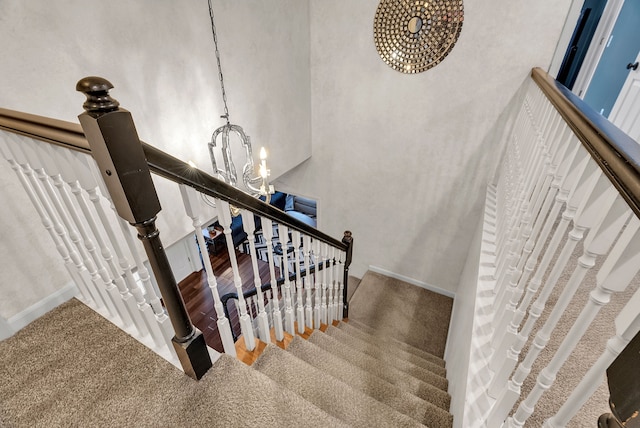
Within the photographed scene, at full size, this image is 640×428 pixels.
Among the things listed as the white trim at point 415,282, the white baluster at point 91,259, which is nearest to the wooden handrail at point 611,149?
the white baluster at point 91,259

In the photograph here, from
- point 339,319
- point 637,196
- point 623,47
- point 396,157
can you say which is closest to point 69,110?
point 637,196

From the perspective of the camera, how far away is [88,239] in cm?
120

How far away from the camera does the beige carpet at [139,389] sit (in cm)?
107

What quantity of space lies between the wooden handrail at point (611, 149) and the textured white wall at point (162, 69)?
228 cm

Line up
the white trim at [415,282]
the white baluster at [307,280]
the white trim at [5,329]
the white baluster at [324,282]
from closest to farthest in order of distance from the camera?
the white trim at [5,329] → the white baluster at [307,280] → the white baluster at [324,282] → the white trim at [415,282]

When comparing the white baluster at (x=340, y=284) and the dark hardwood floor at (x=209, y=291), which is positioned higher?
the white baluster at (x=340, y=284)

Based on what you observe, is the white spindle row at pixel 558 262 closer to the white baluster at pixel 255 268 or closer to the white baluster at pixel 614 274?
the white baluster at pixel 614 274

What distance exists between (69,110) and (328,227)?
342cm

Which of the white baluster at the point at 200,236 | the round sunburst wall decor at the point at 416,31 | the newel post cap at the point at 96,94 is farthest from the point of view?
the round sunburst wall decor at the point at 416,31

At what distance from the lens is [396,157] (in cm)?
365

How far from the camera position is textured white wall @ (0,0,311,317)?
150 centimetres

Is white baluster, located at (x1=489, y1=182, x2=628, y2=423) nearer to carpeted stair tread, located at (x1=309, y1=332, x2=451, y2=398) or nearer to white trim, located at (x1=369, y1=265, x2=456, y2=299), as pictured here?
carpeted stair tread, located at (x1=309, y1=332, x2=451, y2=398)

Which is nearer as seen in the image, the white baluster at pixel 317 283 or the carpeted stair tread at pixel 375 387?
the carpeted stair tread at pixel 375 387

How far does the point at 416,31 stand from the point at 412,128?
949 millimetres
